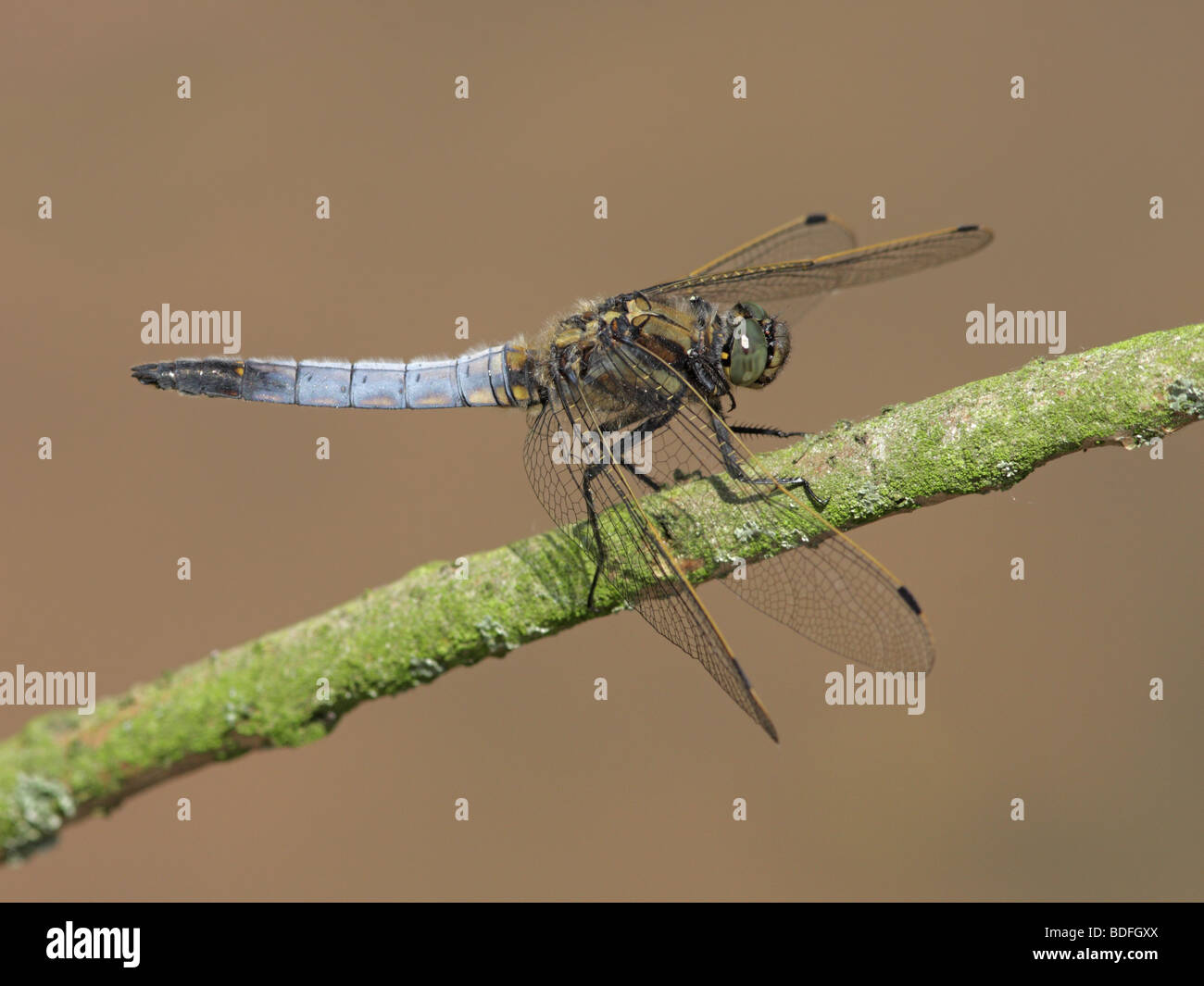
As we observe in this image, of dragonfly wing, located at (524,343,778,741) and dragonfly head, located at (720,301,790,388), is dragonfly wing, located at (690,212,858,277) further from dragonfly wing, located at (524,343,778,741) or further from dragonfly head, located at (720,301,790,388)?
dragonfly wing, located at (524,343,778,741)

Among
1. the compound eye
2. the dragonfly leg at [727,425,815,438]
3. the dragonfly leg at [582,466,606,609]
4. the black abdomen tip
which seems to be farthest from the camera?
the black abdomen tip

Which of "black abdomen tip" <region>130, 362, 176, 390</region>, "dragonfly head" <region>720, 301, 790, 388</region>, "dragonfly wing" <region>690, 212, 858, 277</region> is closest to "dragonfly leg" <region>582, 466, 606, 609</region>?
"dragonfly head" <region>720, 301, 790, 388</region>

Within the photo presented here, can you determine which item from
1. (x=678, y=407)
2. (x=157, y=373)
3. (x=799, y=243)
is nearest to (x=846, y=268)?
(x=799, y=243)

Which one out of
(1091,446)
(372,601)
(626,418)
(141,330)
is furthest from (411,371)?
(141,330)

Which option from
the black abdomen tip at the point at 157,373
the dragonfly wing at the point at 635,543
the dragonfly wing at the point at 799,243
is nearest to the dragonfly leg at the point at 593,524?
the dragonfly wing at the point at 635,543

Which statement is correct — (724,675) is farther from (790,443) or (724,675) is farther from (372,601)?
(372,601)

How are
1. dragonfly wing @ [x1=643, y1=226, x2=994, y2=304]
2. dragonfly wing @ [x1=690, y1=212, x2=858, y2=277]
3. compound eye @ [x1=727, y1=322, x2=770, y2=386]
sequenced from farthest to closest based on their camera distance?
dragonfly wing @ [x1=690, y1=212, x2=858, y2=277] → dragonfly wing @ [x1=643, y1=226, x2=994, y2=304] → compound eye @ [x1=727, y1=322, x2=770, y2=386]
